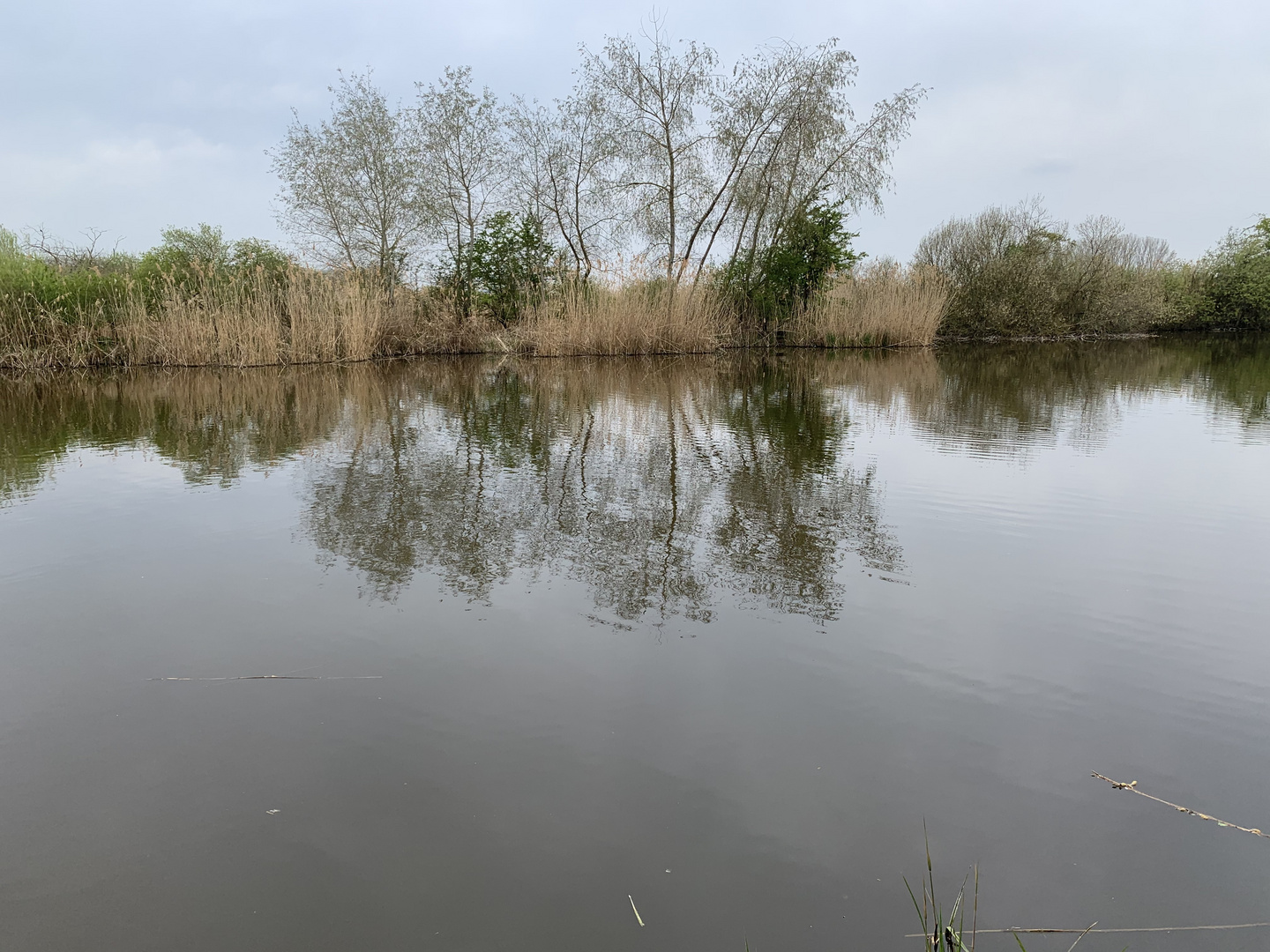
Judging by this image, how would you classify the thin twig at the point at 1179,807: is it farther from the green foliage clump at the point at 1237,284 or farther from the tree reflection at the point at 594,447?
the green foliage clump at the point at 1237,284

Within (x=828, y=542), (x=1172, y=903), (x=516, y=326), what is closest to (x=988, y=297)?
(x=516, y=326)

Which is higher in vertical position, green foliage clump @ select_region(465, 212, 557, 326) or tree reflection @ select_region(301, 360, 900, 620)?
green foliage clump @ select_region(465, 212, 557, 326)

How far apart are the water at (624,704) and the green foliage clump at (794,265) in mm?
15317

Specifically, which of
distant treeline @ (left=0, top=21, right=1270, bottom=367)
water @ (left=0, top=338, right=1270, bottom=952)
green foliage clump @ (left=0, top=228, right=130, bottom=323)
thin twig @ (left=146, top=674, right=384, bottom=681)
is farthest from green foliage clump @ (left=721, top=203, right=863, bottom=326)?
thin twig @ (left=146, top=674, right=384, bottom=681)

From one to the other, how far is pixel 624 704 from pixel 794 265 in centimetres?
1878

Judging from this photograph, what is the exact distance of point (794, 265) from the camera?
19.5m

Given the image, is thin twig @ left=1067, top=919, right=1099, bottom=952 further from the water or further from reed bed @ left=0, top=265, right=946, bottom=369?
reed bed @ left=0, top=265, right=946, bottom=369

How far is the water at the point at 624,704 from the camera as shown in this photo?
1436 millimetres

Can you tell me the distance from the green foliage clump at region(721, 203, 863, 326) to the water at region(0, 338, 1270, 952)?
50.3 ft

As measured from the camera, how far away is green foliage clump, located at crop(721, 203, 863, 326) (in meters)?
19.6

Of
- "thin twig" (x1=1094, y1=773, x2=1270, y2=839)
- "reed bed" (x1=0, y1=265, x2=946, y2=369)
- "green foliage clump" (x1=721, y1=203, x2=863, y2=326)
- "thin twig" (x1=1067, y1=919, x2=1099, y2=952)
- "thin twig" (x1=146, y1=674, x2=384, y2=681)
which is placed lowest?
"thin twig" (x1=1067, y1=919, x2=1099, y2=952)

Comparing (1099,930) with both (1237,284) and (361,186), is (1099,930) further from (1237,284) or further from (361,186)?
(1237,284)

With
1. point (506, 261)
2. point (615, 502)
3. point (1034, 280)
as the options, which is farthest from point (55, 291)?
point (1034, 280)

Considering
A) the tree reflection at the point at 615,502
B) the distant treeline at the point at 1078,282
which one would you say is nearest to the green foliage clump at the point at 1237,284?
the distant treeline at the point at 1078,282
